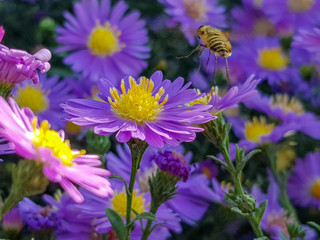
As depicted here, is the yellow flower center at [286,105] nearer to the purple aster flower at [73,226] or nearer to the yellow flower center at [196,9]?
the yellow flower center at [196,9]

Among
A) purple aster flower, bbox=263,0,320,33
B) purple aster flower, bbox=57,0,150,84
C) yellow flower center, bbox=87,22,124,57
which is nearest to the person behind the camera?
purple aster flower, bbox=57,0,150,84

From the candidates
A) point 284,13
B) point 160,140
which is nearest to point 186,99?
point 160,140

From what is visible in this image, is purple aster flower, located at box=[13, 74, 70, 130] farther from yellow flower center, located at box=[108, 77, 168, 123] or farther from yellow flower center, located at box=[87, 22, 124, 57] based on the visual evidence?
yellow flower center, located at box=[108, 77, 168, 123]

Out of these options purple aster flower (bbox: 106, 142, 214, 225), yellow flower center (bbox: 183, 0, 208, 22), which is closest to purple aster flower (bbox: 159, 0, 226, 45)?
yellow flower center (bbox: 183, 0, 208, 22)

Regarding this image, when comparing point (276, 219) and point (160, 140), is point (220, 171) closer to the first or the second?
point (276, 219)

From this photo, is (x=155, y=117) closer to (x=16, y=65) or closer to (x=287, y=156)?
(x=16, y=65)

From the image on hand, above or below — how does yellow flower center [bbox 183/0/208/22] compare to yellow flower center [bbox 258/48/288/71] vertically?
above

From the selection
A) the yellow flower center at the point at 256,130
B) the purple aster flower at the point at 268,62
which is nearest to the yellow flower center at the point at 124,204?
the yellow flower center at the point at 256,130

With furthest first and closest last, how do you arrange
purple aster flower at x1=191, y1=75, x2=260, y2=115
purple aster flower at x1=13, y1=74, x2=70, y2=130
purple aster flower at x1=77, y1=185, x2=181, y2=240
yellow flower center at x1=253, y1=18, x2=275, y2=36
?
yellow flower center at x1=253, y1=18, x2=275, y2=36 < purple aster flower at x1=13, y1=74, x2=70, y2=130 < purple aster flower at x1=77, y1=185, x2=181, y2=240 < purple aster flower at x1=191, y1=75, x2=260, y2=115

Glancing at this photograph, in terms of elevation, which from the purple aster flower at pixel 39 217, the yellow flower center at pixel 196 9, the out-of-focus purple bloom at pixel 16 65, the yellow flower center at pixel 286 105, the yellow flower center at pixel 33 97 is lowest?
the yellow flower center at pixel 33 97
